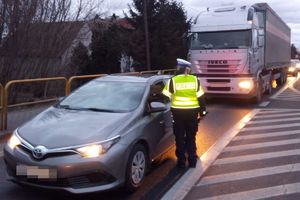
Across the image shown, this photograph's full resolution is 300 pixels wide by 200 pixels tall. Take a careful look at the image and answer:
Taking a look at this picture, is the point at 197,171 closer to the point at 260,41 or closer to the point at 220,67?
the point at 220,67

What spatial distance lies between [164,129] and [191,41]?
35.7 ft

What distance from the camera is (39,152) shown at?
5570 millimetres

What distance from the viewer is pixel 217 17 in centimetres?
1798

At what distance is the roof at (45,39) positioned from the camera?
1820 centimetres

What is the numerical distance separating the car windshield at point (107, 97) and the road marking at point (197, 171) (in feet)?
4.05

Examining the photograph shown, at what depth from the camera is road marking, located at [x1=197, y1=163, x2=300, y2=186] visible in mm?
6977

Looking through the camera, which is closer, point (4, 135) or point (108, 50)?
point (4, 135)

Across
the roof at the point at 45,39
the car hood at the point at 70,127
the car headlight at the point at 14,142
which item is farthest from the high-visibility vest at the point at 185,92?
the roof at the point at 45,39

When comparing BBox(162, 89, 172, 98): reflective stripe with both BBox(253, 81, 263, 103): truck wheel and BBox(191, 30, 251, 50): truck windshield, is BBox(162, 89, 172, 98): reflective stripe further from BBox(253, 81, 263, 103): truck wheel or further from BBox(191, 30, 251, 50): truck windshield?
BBox(253, 81, 263, 103): truck wheel

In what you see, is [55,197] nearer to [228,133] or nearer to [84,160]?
[84,160]

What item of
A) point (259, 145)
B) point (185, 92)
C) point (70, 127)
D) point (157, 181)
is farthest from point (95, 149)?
point (259, 145)

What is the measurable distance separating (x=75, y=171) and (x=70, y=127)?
746 millimetres

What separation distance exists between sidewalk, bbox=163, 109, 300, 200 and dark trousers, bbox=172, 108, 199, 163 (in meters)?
0.31

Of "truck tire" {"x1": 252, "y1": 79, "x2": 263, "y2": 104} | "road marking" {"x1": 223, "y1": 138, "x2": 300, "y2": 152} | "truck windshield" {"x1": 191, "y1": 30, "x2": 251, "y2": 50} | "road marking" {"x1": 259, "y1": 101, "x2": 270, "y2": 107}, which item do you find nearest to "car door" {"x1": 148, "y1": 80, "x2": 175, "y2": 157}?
"road marking" {"x1": 223, "y1": 138, "x2": 300, "y2": 152}
